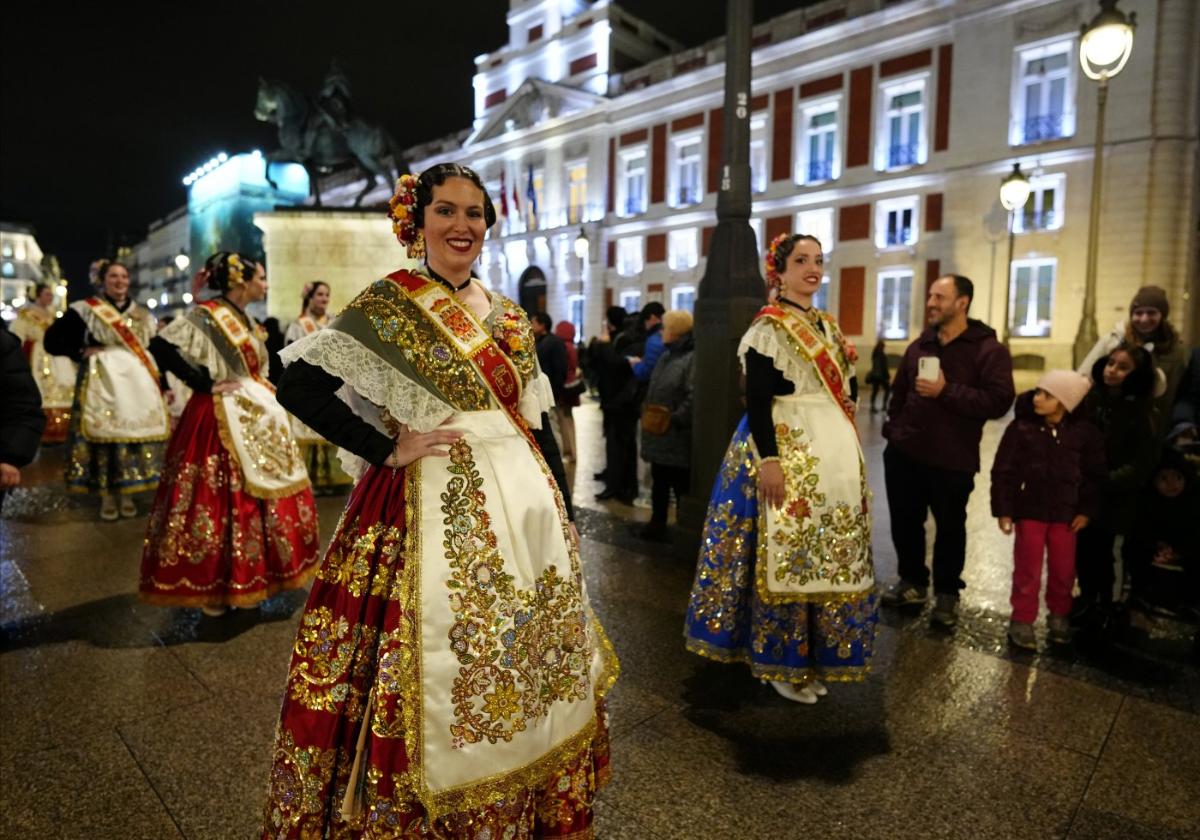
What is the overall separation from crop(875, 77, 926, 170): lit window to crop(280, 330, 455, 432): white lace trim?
90.1ft

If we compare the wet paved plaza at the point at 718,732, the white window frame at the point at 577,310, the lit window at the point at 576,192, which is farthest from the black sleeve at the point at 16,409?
the lit window at the point at 576,192

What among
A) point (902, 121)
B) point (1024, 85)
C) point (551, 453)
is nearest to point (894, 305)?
point (902, 121)

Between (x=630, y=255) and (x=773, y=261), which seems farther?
(x=630, y=255)

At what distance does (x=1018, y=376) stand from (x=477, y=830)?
2433 centimetres

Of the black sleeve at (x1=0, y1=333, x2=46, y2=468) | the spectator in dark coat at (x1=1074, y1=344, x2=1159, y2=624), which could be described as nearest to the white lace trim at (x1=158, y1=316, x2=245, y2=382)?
the black sleeve at (x1=0, y1=333, x2=46, y2=468)

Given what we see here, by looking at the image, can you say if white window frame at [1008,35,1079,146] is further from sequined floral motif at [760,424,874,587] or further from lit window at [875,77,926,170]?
sequined floral motif at [760,424,874,587]

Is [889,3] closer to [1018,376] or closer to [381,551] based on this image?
[1018,376]

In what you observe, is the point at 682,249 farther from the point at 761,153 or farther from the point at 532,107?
the point at 532,107

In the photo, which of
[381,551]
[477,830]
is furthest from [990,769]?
[381,551]

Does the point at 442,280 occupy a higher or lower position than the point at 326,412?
higher

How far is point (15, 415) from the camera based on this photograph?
3176mm

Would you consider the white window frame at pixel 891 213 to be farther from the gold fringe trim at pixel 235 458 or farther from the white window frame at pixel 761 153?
the gold fringe trim at pixel 235 458

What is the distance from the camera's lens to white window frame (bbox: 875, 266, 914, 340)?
25922mm

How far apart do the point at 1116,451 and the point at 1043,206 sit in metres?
22.4
